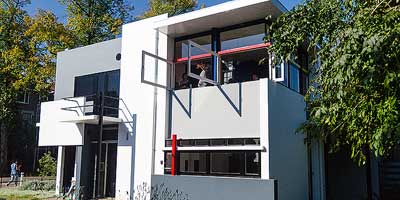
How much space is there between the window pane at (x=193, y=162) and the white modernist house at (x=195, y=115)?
3 centimetres

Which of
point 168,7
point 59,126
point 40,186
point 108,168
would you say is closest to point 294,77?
point 108,168

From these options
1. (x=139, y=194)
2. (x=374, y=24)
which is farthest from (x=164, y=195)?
(x=374, y=24)

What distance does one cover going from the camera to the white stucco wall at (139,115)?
12750mm

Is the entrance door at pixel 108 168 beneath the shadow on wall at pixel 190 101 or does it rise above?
beneath

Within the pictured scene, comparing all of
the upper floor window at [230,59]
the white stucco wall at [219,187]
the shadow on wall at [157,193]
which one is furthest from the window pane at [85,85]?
the white stucco wall at [219,187]

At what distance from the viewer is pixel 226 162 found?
11.0 m

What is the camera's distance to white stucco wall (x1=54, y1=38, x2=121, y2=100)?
15008 mm

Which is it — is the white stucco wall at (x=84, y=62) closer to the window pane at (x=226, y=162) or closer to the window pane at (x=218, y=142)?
the window pane at (x=218, y=142)

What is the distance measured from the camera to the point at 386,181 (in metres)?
15.0

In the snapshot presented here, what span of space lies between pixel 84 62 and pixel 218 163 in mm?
8006

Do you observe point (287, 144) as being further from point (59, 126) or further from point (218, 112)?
point (59, 126)

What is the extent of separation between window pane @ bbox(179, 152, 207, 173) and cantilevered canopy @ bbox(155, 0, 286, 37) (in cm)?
419

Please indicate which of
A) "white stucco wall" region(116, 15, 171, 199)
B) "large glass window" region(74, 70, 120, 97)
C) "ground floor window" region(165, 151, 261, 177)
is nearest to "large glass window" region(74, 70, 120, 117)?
"large glass window" region(74, 70, 120, 97)

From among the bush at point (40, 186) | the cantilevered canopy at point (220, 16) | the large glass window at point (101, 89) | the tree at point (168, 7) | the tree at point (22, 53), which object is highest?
the tree at point (168, 7)
